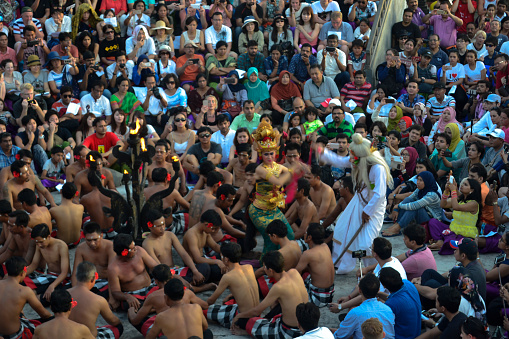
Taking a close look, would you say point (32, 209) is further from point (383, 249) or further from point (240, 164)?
point (383, 249)

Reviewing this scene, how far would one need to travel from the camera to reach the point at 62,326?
19.8ft

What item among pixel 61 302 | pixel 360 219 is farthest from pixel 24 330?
pixel 360 219

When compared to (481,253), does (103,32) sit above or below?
above

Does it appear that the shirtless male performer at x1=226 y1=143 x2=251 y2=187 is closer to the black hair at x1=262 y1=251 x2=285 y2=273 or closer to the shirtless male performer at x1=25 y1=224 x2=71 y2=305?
the shirtless male performer at x1=25 y1=224 x2=71 y2=305

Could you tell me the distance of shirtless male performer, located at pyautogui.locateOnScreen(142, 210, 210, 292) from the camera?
7.75 m

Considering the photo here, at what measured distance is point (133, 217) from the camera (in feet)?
27.2

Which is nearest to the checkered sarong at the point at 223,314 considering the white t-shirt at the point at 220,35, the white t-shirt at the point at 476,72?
the white t-shirt at the point at 476,72

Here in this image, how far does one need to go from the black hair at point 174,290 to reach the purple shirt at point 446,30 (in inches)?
378

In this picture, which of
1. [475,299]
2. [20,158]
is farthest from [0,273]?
[475,299]

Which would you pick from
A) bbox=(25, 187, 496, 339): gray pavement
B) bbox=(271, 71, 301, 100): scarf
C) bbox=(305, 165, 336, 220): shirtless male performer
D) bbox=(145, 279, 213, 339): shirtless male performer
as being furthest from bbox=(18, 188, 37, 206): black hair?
bbox=(271, 71, 301, 100): scarf

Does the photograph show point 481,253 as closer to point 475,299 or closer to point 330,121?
point 475,299

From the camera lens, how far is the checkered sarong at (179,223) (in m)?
9.35

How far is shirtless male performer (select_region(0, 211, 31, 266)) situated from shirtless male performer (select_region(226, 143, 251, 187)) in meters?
3.23

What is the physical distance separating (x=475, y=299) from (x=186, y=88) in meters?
7.80
